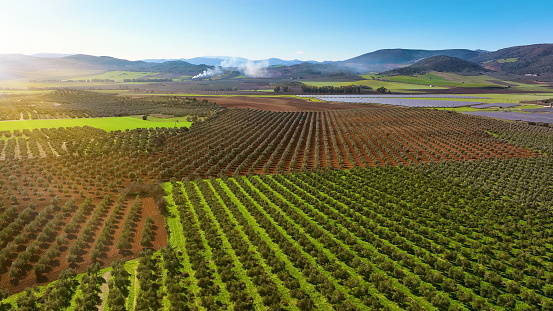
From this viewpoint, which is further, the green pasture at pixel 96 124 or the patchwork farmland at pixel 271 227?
the green pasture at pixel 96 124

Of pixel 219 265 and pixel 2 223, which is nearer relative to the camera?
pixel 219 265

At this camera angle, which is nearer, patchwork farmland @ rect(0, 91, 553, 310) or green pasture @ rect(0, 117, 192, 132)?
patchwork farmland @ rect(0, 91, 553, 310)

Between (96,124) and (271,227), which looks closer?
(271,227)

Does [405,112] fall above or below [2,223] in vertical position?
above

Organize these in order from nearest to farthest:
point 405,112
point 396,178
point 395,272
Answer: point 395,272 < point 396,178 < point 405,112

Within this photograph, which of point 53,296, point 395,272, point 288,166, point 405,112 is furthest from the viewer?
point 405,112

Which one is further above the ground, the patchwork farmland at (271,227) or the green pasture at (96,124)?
the green pasture at (96,124)

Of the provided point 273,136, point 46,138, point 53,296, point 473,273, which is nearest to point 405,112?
point 273,136

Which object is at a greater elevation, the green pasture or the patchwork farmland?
the green pasture

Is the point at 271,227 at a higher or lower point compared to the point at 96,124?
lower

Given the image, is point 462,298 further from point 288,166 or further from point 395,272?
point 288,166
